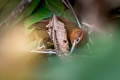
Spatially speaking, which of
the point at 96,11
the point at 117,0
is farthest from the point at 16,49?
the point at 117,0

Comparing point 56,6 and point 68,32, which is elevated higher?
point 56,6

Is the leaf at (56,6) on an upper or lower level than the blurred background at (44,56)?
upper

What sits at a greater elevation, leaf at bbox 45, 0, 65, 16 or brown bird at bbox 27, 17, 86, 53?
leaf at bbox 45, 0, 65, 16

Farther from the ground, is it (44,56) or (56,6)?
(56,6)

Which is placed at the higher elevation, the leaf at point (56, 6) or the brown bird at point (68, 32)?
the leaf at point (56, 6)

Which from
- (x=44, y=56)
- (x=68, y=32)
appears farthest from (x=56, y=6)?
(x=44, y=56)

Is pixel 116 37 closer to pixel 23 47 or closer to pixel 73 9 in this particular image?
Result: pixel 73 9

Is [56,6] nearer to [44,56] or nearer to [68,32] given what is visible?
[68,32]

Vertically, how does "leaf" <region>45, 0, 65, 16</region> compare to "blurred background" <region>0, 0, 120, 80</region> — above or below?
above
